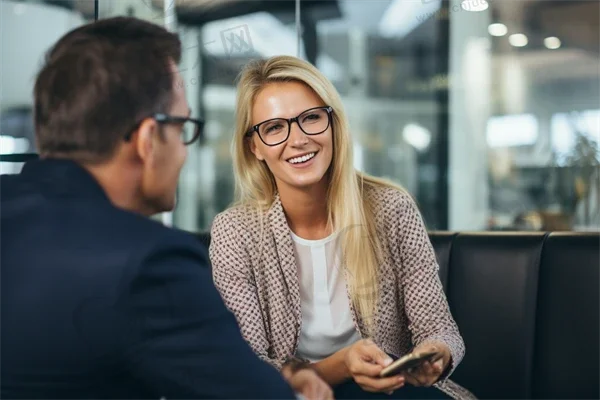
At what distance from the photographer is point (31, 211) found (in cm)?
91

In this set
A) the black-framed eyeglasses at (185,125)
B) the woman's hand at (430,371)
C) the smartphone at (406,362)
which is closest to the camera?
the black-framed eyeglasses at (185,125)

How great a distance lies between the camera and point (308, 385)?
1091 millimetres

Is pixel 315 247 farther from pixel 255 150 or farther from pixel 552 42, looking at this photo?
pixel 552 42

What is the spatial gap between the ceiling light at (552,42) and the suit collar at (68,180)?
166 inches

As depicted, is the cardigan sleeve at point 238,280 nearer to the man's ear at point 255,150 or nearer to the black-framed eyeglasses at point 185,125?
the man's ear at point 255,150

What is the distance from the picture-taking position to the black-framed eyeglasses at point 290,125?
75.2 inches

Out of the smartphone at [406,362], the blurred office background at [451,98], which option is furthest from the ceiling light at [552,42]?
the smartphone at [406,362]

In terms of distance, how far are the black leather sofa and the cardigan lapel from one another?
56 cm

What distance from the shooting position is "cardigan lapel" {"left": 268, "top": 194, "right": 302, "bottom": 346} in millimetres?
1865

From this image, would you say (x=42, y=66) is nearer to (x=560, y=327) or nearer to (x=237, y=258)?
(x=237, y=258)

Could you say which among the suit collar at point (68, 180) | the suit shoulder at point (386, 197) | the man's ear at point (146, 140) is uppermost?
the man's ear at point (146, 140)

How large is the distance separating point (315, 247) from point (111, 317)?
3.69ft

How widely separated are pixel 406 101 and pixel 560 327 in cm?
338

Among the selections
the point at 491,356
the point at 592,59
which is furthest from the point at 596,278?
the point at 592,59
